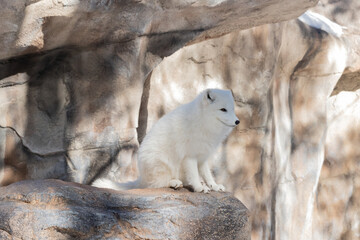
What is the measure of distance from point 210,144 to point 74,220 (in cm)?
142

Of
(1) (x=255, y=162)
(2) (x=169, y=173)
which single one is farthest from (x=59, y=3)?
(1) (x=255, y=162)

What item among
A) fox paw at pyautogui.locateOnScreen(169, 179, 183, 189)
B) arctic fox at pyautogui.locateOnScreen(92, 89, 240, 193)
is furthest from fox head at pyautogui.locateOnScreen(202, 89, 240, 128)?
fox paw at pyautogui.locateOnScreen(169, 179, 183, 189)

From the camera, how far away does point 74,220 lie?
3070 mm

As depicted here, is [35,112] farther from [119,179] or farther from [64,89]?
[119,179]

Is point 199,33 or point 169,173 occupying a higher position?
point 199,33

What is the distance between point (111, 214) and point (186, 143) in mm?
1041

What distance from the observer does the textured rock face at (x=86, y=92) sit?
4.58 m

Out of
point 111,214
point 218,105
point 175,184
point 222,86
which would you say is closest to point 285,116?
point 222,86

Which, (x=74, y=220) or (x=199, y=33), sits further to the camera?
(x=199, y=33)

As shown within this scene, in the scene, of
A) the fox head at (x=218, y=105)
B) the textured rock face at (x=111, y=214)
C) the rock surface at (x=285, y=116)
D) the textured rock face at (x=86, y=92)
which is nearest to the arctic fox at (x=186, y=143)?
the fox head at (x=218, y=105)

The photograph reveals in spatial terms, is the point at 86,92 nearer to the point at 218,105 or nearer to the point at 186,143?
the point at 186,143

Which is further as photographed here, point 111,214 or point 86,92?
point 86,92

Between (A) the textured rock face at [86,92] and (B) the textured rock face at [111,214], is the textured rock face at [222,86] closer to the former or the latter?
(A) the textured rock face at [86,92]

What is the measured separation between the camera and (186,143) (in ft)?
13.4
